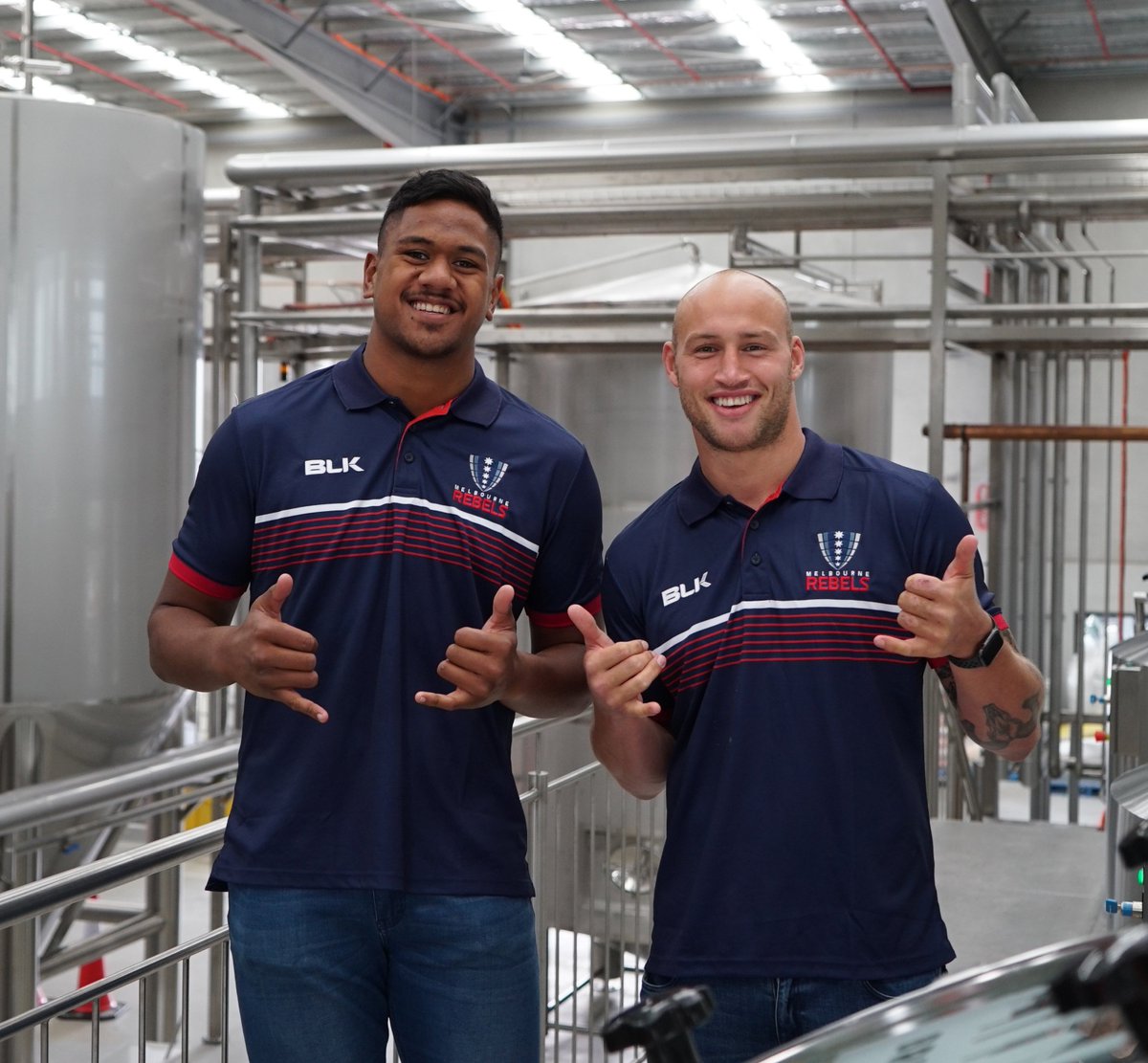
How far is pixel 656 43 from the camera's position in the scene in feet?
35.6

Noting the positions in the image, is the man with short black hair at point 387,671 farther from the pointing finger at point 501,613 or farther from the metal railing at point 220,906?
the metal railing at point 220,906

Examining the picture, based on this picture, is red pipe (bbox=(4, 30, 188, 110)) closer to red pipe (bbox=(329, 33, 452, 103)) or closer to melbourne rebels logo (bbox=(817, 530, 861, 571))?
red pipe (bbox=(329, 33, 452, 103))

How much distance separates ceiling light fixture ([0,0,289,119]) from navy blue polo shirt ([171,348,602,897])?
8.24 meters

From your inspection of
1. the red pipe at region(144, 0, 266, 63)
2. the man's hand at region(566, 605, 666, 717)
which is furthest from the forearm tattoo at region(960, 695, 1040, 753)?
the red pipe at region(144, 0, 266, 63)

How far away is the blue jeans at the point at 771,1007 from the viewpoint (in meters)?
1.75

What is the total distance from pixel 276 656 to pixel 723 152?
429cm

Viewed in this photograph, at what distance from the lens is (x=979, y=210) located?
5.73 metres

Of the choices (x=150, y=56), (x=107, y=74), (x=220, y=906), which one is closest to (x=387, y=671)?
(x=220, y=906)

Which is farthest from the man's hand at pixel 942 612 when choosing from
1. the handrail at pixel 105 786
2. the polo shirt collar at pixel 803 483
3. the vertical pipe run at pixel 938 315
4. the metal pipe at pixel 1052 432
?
the metal pipe at pixel 1052 432

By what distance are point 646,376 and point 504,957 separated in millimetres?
4515

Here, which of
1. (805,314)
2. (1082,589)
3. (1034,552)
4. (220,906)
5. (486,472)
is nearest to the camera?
(486,472)

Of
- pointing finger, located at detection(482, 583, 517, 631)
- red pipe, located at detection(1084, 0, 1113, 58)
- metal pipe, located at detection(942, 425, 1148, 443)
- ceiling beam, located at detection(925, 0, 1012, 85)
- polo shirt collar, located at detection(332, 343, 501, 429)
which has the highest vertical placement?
red pipe, located at detection(1084, 0, 1113, 58)

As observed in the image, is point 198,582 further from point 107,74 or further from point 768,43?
point 107,74

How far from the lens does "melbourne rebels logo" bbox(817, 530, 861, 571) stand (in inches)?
71.7
